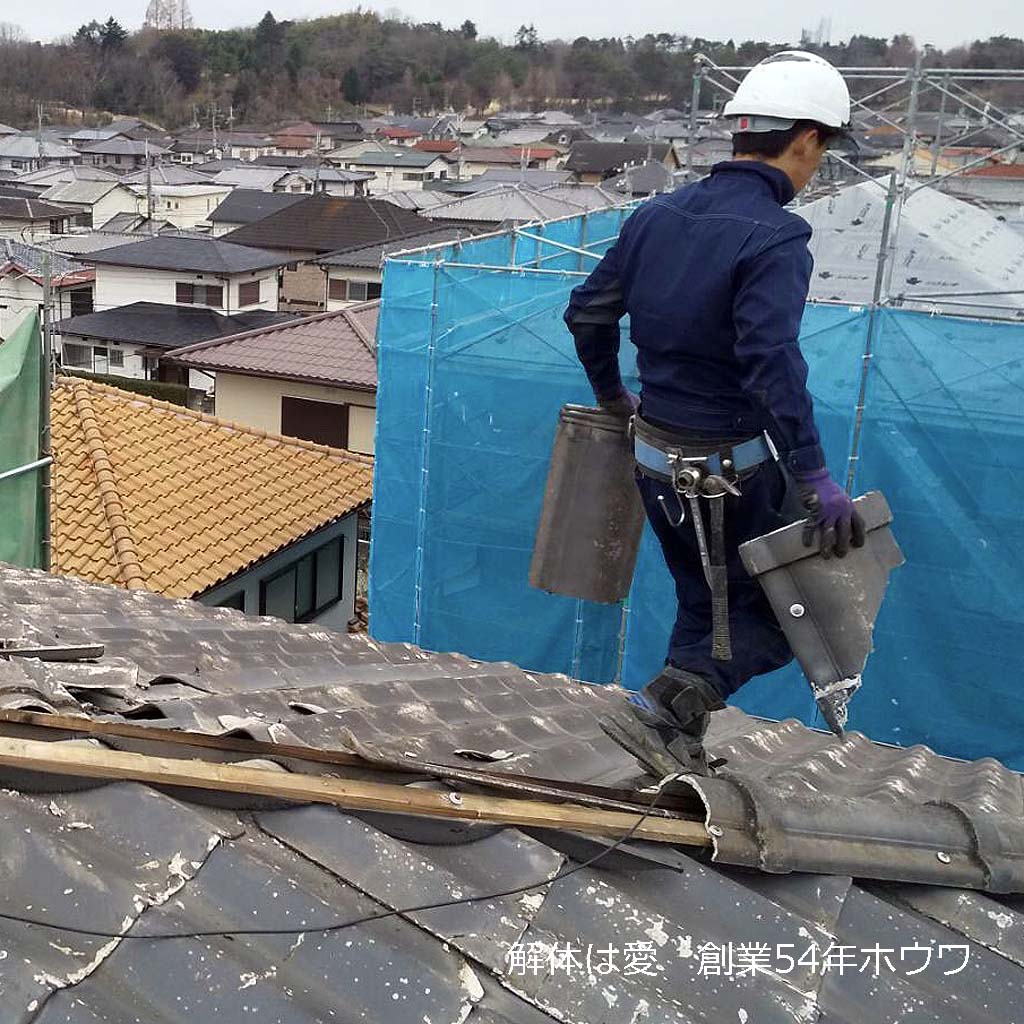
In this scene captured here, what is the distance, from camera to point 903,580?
6.54m

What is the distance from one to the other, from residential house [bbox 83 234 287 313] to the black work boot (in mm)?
24558

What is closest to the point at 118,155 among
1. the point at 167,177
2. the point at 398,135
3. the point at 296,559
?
the point at 167,177

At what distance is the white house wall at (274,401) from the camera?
16.5 metres

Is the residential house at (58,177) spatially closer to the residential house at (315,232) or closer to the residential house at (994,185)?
the residential house at (315,232)

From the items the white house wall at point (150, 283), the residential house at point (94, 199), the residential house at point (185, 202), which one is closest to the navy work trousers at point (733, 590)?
the white house wall at point (150, 283)

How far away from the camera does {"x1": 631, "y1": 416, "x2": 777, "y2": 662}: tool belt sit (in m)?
2.56

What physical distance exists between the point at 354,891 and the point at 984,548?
17.8ft

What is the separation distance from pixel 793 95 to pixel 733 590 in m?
1.14

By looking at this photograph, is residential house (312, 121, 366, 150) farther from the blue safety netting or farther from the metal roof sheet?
the blue safety netting

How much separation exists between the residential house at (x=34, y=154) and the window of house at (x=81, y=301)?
28.0m

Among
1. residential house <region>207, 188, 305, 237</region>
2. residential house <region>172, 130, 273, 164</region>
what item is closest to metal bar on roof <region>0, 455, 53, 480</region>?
residential house <region>207, 188, 305, 237</region>

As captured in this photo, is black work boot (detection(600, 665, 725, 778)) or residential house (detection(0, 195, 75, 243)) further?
residential house (detection(0, 195, 75, 243))

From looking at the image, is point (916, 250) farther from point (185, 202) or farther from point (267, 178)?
point (267, 178)

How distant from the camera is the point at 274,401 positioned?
675 inches
